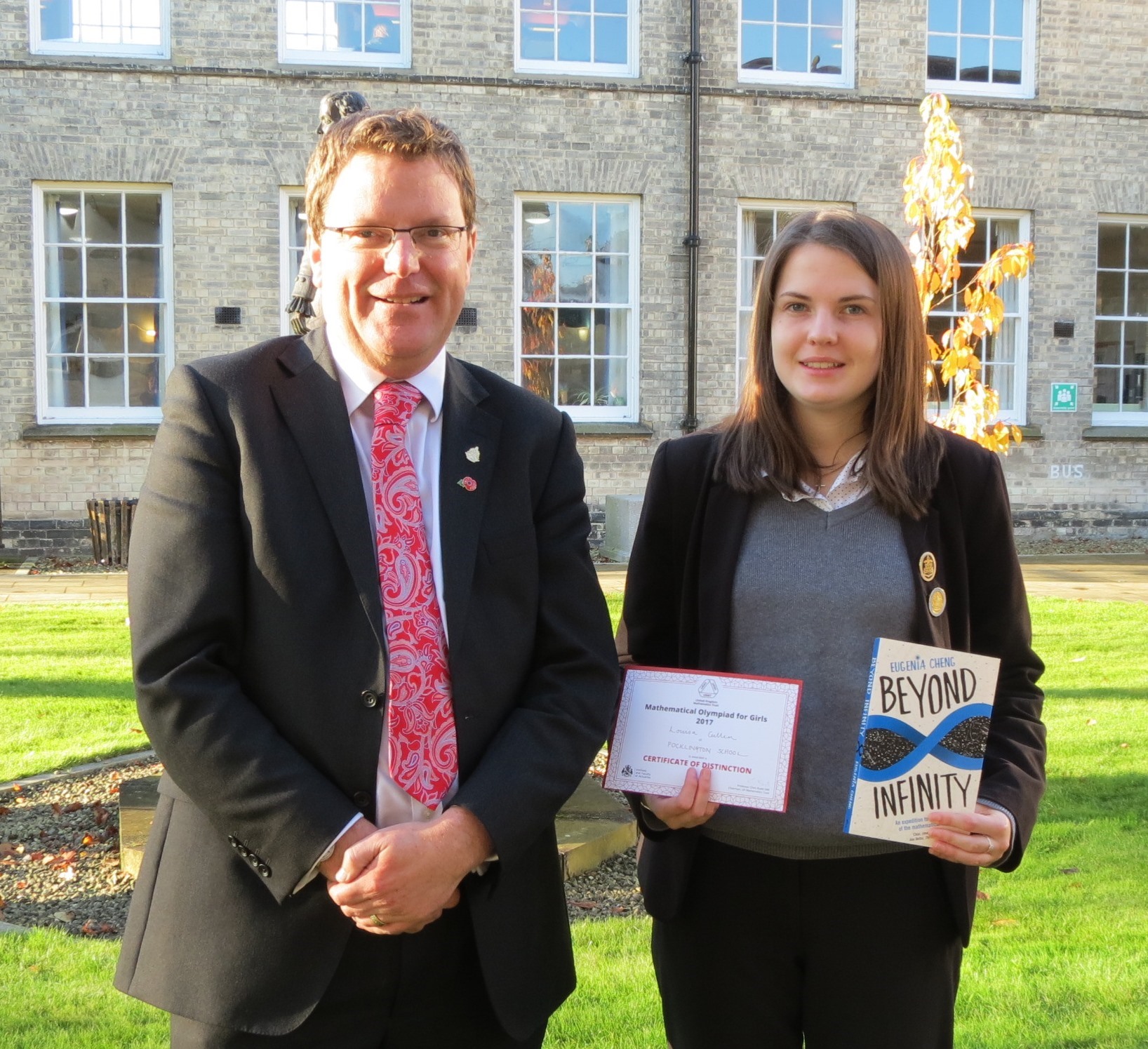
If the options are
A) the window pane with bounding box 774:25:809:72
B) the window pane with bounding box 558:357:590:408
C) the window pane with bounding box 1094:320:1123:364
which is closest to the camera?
the window pane with bounding box 558:357:590:408

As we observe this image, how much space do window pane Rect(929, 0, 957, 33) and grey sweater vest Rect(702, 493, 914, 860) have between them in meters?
15.2

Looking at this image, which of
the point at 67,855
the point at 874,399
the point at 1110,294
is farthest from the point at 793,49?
the point at 874,399

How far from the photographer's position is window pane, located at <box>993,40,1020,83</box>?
15758mm

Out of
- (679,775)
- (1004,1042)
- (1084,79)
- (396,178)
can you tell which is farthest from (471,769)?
(1084,79)

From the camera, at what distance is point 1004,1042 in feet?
11.1

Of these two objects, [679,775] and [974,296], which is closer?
[679,775]

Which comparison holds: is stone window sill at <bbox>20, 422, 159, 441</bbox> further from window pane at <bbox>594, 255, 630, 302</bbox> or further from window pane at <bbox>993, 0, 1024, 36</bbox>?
window pane at <bbox>993, 0, 1024, 36</bbox>

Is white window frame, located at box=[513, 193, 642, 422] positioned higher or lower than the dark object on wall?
higher

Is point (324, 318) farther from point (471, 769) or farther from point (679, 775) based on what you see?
point (679, 775)

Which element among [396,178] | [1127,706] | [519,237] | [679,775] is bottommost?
[1127,706]

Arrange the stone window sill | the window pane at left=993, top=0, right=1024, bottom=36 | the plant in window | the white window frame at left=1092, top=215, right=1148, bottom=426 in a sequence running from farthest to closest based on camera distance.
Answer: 1. the white window frame at left=1092, top=215, right=1148, bottom=426
2. the window pane at left=993, top=0, right=1024, bottom=36
3. the stone window sill
4. the plant in window

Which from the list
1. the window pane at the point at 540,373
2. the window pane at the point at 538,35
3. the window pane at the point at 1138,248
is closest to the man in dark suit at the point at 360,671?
the window pane at the point at 540,373

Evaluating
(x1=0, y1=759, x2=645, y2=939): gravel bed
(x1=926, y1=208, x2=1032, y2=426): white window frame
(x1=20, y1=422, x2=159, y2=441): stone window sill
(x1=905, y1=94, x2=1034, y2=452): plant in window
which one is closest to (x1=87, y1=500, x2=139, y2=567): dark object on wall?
(x1=20, y1=422, x2=159, y2=441): stone window sill

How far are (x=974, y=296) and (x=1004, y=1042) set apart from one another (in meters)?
4.12
